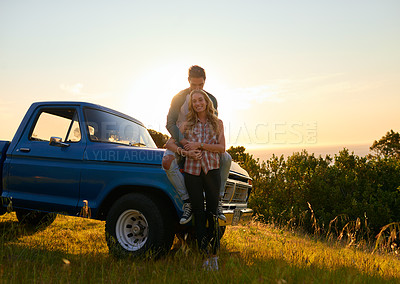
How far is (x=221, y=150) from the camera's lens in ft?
12.7

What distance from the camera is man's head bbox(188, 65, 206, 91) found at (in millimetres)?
4141

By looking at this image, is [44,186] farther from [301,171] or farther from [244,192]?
[301,171]

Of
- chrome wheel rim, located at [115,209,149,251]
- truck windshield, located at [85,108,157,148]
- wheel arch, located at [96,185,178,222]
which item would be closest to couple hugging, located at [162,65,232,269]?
wheel arch, located at [96,185,178,222]

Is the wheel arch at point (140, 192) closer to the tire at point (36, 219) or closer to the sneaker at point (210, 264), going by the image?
the sneaker at point (210, 264)

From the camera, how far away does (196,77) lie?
4148 millimetres

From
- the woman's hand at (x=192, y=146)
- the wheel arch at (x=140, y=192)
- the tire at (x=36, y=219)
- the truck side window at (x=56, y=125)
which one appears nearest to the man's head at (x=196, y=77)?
the woman's hand at (x=192, y=146)

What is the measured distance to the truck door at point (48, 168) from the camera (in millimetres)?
4504

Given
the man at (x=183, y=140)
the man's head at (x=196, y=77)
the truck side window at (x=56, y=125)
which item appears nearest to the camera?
the man at (x=183, y=140)

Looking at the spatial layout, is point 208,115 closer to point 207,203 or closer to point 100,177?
point 207,203

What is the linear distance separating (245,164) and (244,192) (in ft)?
31.2

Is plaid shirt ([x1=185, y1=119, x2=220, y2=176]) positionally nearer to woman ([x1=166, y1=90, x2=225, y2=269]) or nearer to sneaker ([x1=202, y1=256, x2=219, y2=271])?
woman ([x1=166, y1=90, x2=225, y2=269])

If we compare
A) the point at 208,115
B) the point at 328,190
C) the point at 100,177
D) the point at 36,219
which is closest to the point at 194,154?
the point at 208,115

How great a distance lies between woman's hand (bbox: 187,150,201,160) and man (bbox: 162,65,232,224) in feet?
0.20

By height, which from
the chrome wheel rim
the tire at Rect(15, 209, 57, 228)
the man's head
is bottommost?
the tire at Rect(15, 209, 57, 228)
